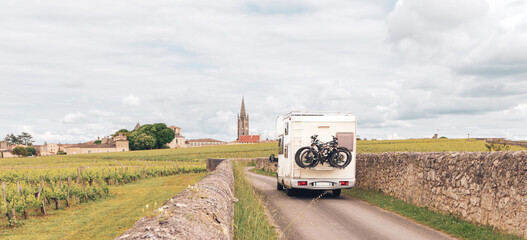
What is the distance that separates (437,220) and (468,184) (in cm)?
131

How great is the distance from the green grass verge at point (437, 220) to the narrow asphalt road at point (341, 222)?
12.8 inches

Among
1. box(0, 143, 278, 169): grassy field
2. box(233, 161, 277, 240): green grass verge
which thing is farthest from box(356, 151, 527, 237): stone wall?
box(0, 143, 278, 169): grassy field

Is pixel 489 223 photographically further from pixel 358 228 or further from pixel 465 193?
pixel 358 228

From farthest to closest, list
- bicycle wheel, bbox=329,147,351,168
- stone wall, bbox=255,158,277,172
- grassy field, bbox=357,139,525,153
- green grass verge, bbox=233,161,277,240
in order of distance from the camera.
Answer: grassy field, bbox=357,139,525,153 → stone wall, bbox=255,158,277,172 → bicycle wheel, bbox=329,147,351,168 → green grass verge, bbox=233,161,277,240

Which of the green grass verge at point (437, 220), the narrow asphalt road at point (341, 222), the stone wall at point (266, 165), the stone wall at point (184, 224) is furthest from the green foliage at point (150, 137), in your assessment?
the stone wall at point (184, 224)

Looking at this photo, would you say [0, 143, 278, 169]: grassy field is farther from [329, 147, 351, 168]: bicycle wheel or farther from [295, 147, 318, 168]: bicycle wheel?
[329, 147, 351, 168]: bicycle wheel

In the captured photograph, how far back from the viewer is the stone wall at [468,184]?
8.05m

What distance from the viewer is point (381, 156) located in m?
15.9

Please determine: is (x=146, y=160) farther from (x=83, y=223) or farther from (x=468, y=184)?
(x=468, y=184)

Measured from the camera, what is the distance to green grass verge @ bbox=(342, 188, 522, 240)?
841cm

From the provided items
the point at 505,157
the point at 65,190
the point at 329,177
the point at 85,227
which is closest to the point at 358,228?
the point at 505,157

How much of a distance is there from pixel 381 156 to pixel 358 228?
6.93 meters

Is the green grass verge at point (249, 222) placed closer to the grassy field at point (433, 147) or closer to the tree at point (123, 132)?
the grassy field at point (433, 147)

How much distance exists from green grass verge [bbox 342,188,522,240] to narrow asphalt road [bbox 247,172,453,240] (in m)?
0.32
